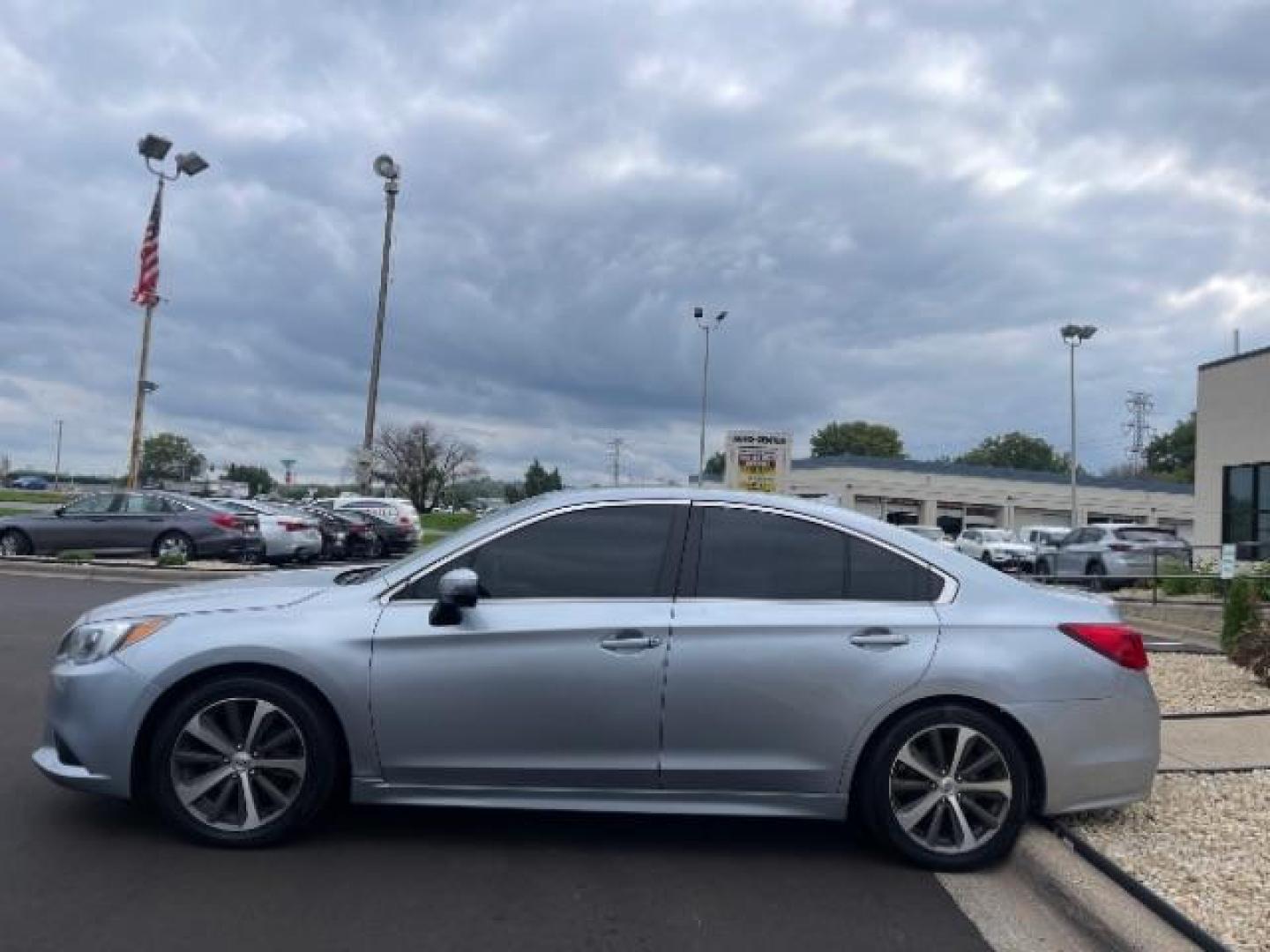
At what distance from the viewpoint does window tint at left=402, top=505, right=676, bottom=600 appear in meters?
5.46

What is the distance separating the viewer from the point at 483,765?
5.25 m

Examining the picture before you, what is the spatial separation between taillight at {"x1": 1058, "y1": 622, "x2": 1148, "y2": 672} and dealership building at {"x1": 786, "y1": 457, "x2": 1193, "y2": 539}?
201 feet

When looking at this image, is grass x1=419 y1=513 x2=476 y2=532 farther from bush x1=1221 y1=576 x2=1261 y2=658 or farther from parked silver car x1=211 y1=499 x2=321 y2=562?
bush x1=1221 y1=576 x2=1261 y2=658

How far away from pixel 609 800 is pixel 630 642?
26.7 inches

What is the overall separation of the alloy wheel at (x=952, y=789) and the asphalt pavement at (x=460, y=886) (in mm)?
237

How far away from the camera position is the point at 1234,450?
89.1ft

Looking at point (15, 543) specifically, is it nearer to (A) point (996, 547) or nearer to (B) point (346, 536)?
(B) point (346, 536)

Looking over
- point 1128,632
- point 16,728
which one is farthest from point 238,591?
point 1128,632

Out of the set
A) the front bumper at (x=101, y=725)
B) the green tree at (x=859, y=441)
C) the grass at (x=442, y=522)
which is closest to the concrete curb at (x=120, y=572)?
the front bumper at (x=101, y=725)

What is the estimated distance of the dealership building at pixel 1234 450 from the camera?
1030 inches

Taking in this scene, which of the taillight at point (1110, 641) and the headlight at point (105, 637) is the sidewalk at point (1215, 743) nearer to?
the taillight at point (1110, 641)

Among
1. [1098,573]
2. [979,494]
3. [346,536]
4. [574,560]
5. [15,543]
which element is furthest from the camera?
[979,494]

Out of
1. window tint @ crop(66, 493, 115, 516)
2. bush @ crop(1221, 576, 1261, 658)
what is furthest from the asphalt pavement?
window tint @ crop(66, 493, 115, 516)

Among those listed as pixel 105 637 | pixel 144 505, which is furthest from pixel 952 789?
pixel 144 505
